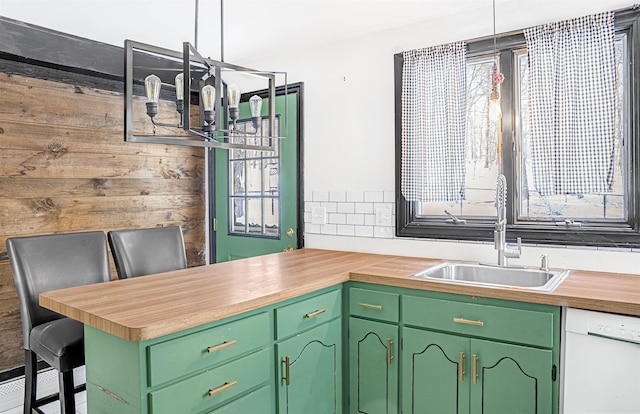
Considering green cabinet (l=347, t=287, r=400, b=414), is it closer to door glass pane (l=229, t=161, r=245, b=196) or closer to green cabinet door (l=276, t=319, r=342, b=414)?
green cabinet door (l=276, t=319, r=342, b=414)

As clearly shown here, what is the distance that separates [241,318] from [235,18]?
6.19ft

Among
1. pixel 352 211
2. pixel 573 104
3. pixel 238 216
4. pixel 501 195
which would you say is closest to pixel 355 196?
pixel 352 211

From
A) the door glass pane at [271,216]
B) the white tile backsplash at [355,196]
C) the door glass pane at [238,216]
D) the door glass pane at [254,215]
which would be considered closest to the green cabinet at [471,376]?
the white tile backsplash at [355,196]

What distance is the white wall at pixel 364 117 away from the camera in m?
2.50

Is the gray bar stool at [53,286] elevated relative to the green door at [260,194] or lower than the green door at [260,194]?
lower

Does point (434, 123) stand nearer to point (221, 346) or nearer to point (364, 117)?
point (364, 117)

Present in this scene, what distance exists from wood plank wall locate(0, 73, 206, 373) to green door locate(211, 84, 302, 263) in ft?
0.99

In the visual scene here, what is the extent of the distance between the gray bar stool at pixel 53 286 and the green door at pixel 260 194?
1236mm

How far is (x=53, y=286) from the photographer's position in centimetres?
227

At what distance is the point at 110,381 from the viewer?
4.85 ft

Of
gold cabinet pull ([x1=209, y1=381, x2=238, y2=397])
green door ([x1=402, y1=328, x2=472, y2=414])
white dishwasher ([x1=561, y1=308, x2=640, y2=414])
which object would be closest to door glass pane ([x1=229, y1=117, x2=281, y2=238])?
green door ([x1=402, y1=328, x2=472, y2=414])

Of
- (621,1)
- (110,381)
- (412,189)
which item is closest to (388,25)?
(412,189)

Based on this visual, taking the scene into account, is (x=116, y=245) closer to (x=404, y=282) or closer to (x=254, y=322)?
(x=254, y=322)

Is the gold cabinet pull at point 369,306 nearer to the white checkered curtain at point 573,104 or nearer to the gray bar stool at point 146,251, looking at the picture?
the white checkered curtain at point 573,104
